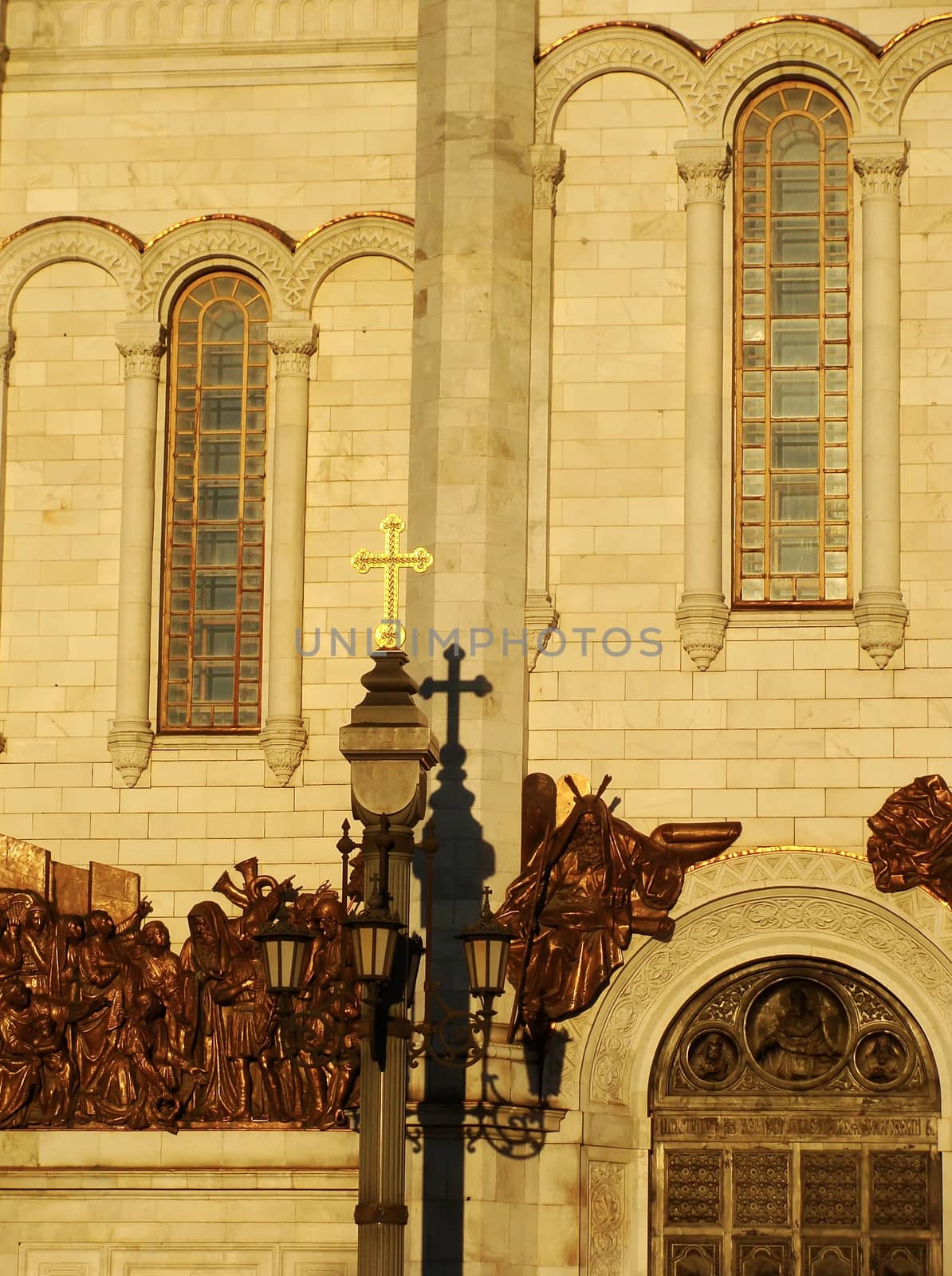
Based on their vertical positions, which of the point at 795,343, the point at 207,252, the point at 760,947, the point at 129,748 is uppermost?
the point at 207,252

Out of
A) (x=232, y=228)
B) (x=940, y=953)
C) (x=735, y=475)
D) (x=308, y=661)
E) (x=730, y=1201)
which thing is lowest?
(x=730, y=1201)

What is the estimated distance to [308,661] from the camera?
2214 centimetres

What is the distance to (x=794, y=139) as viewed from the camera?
22.2m

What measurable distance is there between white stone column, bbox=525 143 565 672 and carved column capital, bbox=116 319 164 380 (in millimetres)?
3257

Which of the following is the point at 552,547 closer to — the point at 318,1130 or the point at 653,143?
the point at 653,143

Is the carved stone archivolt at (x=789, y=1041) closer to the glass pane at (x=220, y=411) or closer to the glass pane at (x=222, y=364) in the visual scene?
the glass pane at (x=220, y=411)

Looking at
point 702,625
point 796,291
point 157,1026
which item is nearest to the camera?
point 157,1026

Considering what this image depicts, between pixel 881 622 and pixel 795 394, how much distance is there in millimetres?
2092


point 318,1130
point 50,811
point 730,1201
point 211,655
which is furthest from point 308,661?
point 730,1201

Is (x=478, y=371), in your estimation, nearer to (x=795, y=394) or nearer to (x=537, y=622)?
(x=537, y=622)

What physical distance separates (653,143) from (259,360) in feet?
12.1

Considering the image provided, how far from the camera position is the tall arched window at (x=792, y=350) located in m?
21.6

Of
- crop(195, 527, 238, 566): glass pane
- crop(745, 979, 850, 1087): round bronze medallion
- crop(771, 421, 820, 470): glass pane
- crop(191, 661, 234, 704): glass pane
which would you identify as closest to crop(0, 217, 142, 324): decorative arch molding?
crop(195, 527, 238, 566): glass pane

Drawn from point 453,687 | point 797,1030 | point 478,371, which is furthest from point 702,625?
point 797,1030
